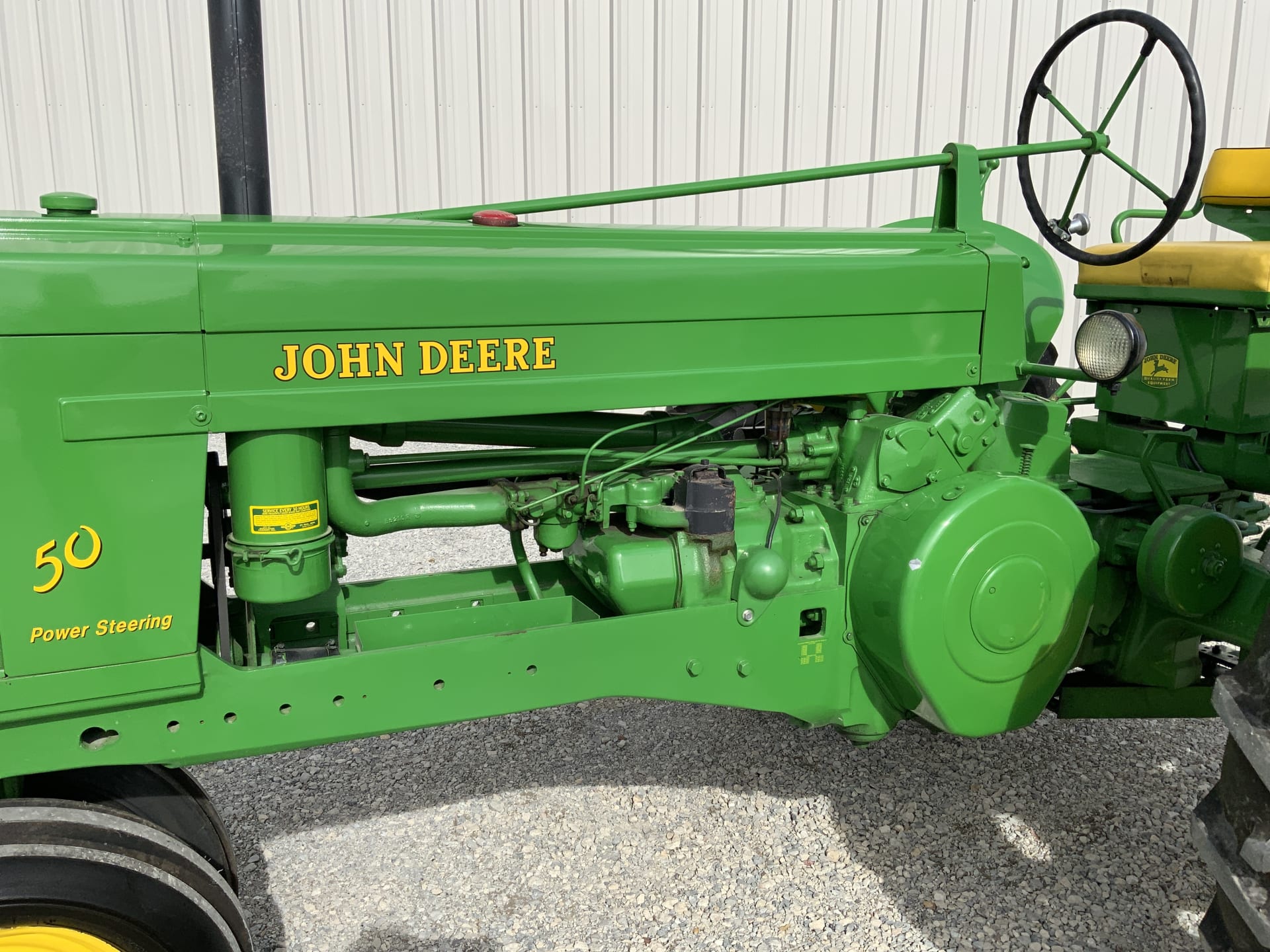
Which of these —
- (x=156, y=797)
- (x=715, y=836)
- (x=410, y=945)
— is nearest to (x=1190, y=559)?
(x=715, y=836)

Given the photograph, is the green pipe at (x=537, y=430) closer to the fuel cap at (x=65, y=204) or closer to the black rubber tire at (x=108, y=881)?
the fuel cap at (x=65, y=204)

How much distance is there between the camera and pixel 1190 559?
7.37 ft

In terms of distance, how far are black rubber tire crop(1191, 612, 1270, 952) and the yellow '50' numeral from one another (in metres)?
1.67

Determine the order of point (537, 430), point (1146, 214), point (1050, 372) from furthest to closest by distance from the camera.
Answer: point (1146, 214) < point (1050, 372) < point (537, 430)

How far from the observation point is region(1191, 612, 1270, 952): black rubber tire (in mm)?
1436

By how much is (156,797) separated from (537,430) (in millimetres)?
957

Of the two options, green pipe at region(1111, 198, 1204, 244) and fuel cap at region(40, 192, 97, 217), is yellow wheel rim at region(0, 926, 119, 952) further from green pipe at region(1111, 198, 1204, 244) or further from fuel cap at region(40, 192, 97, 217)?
green pipe at region(1111, 198, 1204, 244)

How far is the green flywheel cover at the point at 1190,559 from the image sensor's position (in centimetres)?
224

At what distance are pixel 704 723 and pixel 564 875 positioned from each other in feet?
2.55

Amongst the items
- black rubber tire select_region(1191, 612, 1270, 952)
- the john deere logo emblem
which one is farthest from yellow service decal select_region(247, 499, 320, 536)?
the john deere logo emblem

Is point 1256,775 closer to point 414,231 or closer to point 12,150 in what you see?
point 414,231

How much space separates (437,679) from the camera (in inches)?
74.9

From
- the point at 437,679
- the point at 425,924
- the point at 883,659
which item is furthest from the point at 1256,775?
the point at 425,924

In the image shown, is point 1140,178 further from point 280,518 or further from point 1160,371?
point 280,518
